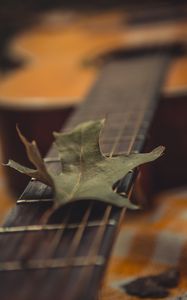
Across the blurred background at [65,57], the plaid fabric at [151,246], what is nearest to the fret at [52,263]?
the plaid fabric at [151,246]

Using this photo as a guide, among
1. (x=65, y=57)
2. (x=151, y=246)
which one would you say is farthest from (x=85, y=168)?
(x=65, y=57)

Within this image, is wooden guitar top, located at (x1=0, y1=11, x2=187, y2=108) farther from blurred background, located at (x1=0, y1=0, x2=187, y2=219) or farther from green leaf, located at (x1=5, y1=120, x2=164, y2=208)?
green leaf, located at (x1=5, y1=120, x2=164, y2=208)

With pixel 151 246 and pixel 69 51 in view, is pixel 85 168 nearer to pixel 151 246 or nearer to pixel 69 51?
pixel 151 246

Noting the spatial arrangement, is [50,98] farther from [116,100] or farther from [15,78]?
[15,78]

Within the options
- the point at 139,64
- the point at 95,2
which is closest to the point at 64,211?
the point at 139,64

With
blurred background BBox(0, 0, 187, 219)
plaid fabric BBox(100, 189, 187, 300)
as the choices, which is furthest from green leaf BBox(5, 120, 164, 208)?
blurred background BBox(0, 0, 187, 219)
